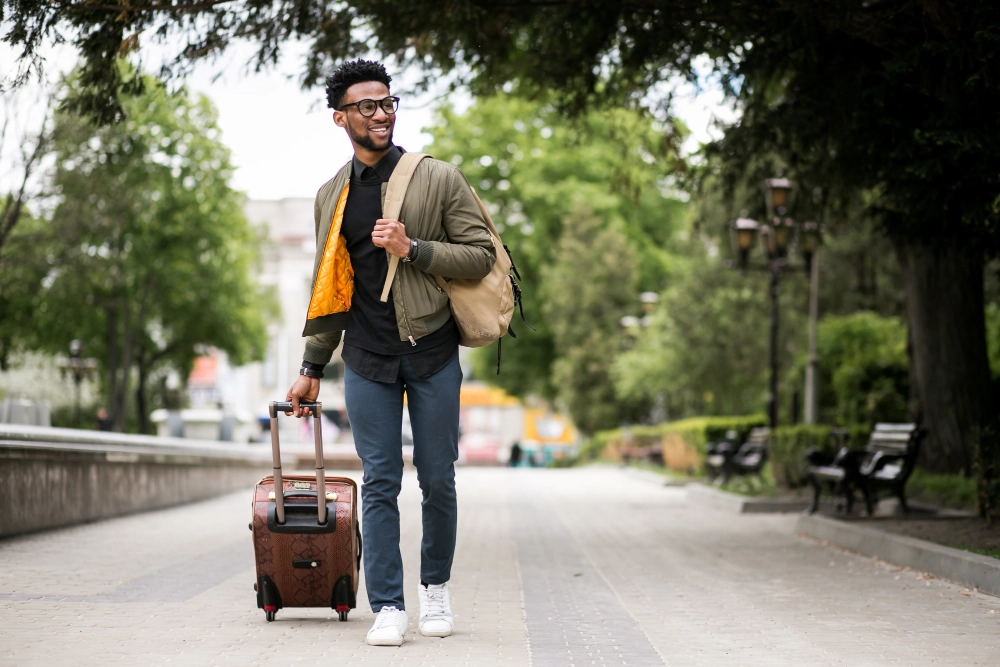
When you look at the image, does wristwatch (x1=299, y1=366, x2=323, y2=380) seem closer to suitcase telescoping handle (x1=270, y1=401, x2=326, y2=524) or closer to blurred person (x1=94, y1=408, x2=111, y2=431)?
suitcase telescoping handle (x1=270, y1=401, x2=326, y2=524)

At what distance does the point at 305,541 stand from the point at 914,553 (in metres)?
5.25

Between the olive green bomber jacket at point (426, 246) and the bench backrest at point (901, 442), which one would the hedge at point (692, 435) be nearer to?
the bench backrest at point (901, 442)

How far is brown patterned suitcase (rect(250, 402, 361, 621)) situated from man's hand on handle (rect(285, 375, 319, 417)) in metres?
0.13

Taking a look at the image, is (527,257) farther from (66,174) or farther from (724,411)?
(66,174)

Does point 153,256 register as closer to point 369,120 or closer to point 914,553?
point 914,553

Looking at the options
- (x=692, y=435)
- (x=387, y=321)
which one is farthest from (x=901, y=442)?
(x=692, y=435)

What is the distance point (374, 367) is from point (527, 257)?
41534mm

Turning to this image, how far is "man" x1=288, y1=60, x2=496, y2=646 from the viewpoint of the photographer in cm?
524

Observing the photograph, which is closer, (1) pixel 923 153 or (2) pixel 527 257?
(1) pixel 923 153

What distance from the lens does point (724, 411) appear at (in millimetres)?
35969

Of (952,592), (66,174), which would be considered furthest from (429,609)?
(66,174)

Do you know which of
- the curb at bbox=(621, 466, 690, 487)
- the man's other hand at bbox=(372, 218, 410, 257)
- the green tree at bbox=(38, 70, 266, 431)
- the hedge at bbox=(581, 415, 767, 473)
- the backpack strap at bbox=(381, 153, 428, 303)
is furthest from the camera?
the green tree at bbox=(38, 70, 266, 431)

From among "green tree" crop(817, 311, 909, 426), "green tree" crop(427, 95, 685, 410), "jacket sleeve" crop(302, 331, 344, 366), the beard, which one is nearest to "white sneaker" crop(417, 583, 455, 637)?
"jacket sleeve" crop(302, 331, 344, 366)

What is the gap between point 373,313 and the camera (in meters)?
5.29
